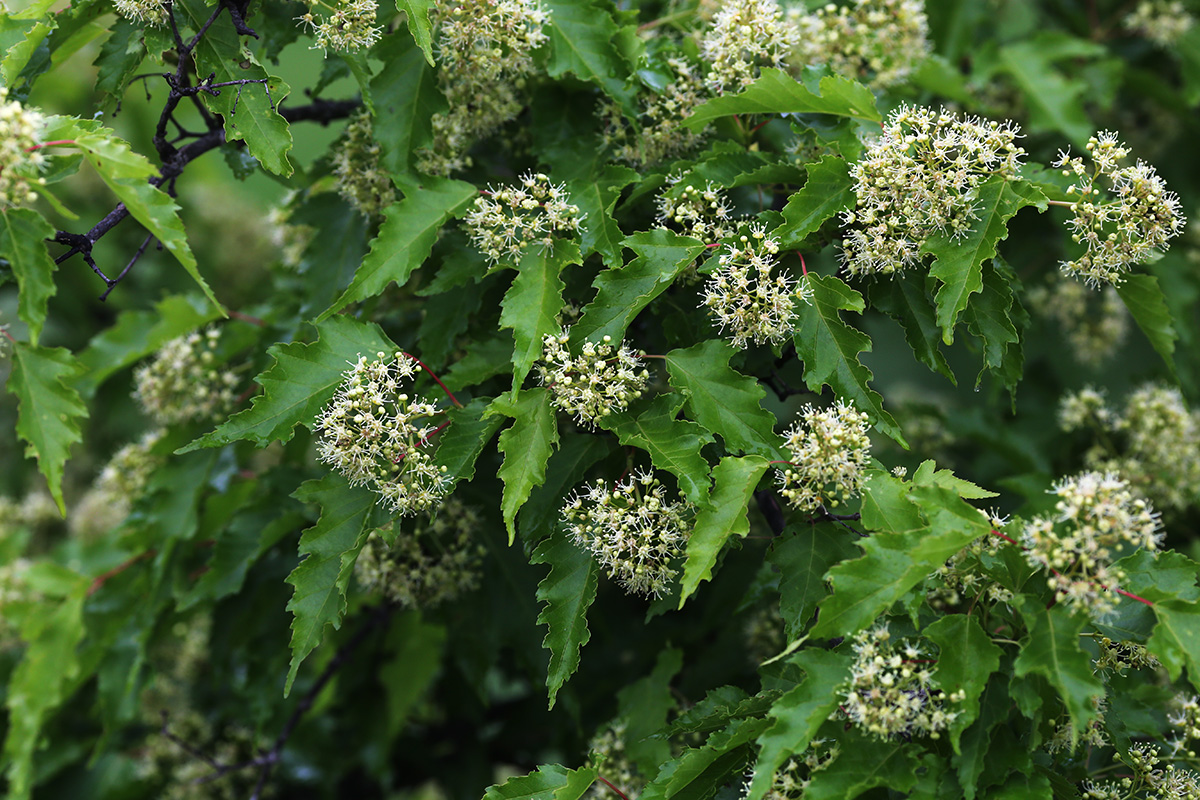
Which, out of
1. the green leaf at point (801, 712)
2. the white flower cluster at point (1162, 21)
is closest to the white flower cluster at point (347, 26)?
the green leaf at point (801, 712)

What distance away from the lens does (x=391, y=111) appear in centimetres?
264

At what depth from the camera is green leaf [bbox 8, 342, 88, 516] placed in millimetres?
2205

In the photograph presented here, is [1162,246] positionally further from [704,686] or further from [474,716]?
[474,716]

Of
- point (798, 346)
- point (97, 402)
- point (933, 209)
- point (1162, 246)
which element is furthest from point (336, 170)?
point (97, 402)

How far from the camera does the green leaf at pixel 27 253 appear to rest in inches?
81.6

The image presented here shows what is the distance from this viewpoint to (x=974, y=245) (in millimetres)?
2197

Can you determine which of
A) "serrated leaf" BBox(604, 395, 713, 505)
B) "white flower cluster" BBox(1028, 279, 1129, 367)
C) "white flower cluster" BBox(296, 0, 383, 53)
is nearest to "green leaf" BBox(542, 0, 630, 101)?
"white flower cluster" BBox(296, 0, 383, 53)

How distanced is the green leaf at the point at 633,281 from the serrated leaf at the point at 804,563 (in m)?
0.64

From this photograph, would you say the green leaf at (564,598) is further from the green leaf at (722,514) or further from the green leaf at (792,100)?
the green leaf at (792,100)

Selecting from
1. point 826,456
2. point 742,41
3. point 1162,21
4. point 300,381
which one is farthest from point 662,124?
point 1162,21

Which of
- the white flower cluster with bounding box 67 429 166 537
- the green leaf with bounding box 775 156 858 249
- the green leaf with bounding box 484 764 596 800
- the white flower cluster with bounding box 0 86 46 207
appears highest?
the white flower cluster with bounding box 0 86 46 207

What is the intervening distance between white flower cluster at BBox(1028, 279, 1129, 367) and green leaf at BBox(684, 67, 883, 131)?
86.7 inches

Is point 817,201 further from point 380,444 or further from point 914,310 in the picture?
point 380,444

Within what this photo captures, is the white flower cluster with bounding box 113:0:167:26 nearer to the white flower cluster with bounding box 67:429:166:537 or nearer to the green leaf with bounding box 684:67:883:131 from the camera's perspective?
the green leaf with bounding box 684:67:883:131
